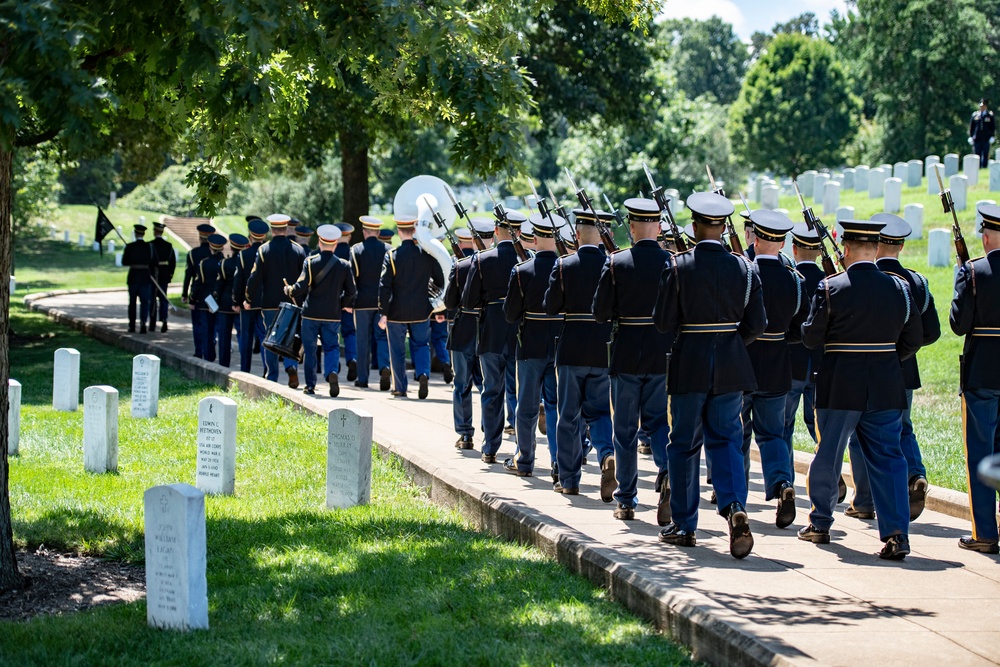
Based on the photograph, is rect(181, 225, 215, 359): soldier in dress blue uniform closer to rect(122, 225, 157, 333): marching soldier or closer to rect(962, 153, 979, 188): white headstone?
rect(122, 225, 157, 333): marching soldier

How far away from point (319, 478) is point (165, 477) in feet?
4.19

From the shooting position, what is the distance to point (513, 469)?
10.9 m

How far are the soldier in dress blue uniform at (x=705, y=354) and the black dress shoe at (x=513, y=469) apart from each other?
2.75m

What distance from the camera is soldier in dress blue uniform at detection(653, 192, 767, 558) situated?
316 inches

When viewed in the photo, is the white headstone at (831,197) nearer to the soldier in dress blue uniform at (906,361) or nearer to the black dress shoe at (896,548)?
the soldier in dress blue uniform at (906,361)

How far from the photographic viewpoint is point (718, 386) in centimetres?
800

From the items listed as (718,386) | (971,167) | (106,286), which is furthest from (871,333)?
(106,286)

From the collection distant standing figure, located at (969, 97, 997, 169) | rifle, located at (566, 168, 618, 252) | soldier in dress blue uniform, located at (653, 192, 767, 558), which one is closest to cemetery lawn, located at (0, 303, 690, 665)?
soldier in dress blue uniform, located at (653, 192, 767, 558)

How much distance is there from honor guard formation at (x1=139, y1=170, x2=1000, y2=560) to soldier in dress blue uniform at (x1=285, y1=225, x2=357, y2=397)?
12.9ft

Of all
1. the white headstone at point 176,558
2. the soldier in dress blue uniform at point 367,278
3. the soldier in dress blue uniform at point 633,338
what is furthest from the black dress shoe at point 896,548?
the soldier in dress blue uniform at point 367,278

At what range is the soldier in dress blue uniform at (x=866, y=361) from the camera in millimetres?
8078

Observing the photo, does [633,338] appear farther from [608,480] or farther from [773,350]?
[608,480]

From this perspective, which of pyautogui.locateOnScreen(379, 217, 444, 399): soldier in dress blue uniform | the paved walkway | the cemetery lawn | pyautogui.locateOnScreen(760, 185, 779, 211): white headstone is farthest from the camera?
pyautogui.locateOnScreen(760, 185, 779, 211): white headstone

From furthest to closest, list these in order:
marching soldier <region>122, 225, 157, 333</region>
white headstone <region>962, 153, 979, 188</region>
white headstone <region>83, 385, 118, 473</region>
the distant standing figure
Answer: the distant standing figure → white headstone <region>962, 153, 979, 188</region> → marching soldier <region>122, 225, 157, 333</region> → white headstone <region>83, 385, 118, 473</region>
